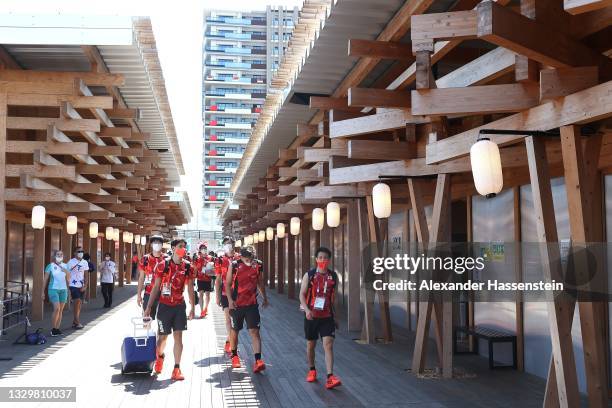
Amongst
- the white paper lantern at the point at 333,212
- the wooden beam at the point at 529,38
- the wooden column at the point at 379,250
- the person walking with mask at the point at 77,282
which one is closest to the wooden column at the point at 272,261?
the person walking with mask at the point at 77,282

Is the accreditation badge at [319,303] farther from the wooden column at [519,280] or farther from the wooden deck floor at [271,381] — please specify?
the wooden column at [519,280]

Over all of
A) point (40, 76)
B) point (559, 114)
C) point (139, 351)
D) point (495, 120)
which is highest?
point (40, 76)

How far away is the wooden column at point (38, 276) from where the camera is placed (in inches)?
579

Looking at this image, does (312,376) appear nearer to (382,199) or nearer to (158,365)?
(158,365)

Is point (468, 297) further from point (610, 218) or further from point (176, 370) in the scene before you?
point (176, 370)

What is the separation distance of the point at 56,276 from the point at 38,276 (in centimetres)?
230

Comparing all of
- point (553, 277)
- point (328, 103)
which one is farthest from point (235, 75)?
point (553, 277)

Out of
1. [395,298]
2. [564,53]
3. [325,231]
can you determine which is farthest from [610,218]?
[325,231]

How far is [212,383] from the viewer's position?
848cm

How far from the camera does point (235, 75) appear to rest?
97.1 metres

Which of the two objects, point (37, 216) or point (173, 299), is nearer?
point (173, 299)

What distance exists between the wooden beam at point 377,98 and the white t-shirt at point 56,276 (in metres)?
7.41

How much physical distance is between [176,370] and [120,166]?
10.3 m

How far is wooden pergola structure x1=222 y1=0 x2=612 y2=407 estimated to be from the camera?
5.42m
